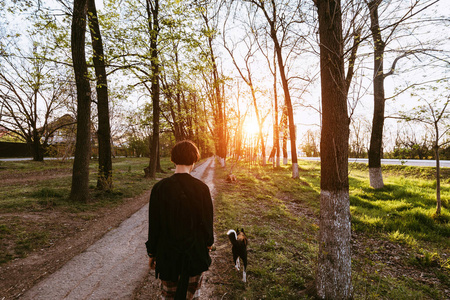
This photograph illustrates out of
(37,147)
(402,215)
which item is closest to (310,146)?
(402,215)

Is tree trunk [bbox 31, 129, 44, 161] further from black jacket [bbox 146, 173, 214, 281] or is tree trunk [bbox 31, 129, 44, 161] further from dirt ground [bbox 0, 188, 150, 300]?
black jacket [bbox 146, 173, 214, 281]

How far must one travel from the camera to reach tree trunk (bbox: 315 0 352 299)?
8.79 feet

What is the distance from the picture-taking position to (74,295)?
2.72 metres

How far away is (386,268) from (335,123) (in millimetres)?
4049

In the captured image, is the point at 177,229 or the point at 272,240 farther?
the point at 272,240

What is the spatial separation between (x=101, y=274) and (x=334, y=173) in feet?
13.8

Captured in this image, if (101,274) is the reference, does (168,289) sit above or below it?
above

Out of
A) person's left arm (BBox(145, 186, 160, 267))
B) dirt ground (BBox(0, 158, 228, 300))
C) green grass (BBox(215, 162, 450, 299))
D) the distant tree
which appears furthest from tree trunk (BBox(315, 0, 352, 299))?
the distant tree

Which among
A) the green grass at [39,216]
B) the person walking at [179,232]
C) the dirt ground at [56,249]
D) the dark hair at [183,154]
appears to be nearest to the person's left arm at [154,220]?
the person walking at [179,232]

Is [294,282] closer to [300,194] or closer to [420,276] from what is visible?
[420,276]

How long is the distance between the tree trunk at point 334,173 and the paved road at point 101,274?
9.81ft

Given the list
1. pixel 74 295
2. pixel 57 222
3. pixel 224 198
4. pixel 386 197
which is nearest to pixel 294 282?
pixel 74 295

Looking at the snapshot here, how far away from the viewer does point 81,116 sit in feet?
22.6

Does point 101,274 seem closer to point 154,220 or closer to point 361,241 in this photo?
point 154,220
